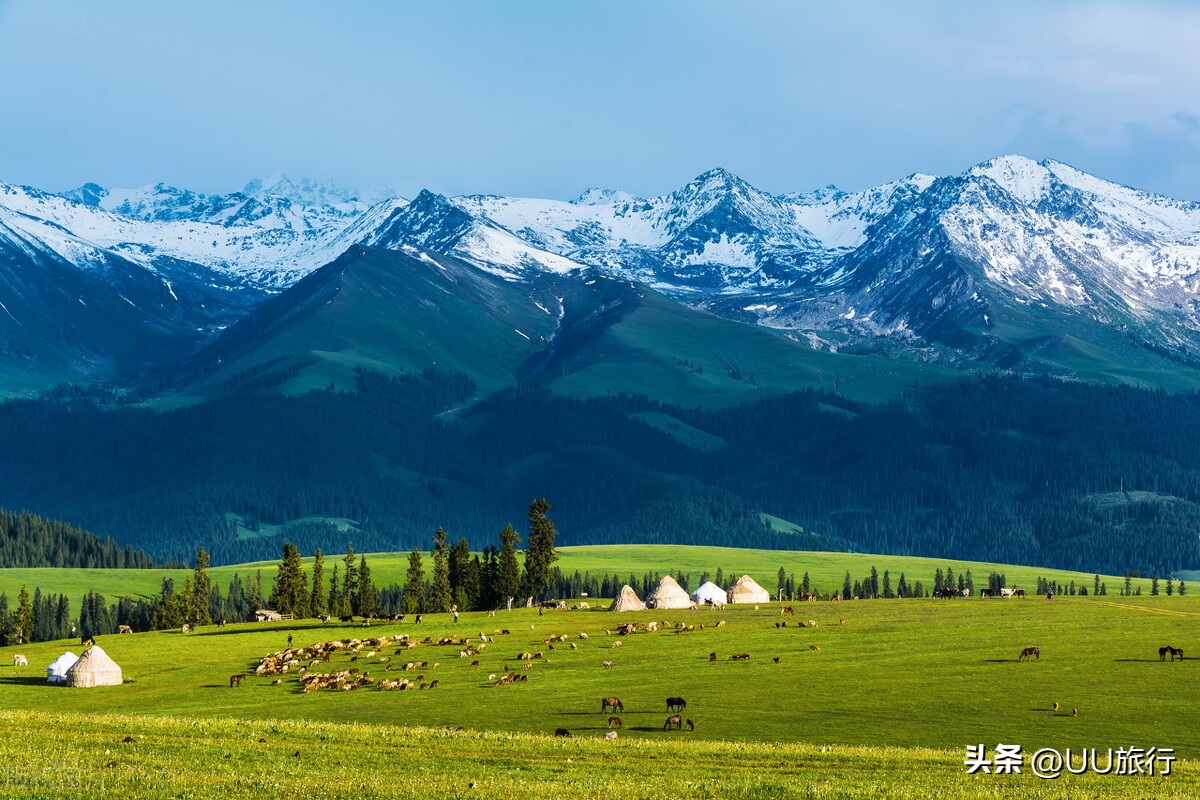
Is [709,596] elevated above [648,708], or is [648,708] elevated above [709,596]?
[709,596]

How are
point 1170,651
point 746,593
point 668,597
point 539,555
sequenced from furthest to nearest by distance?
point 746,593
point 539,555
point 668,597
point 1170,651

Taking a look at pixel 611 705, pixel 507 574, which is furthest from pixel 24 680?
pixel 507 574

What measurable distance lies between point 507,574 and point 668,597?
84.2 ft

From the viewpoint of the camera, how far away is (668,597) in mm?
178500

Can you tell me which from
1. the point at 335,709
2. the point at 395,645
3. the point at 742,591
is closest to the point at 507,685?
the point at 335,709

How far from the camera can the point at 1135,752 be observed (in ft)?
243

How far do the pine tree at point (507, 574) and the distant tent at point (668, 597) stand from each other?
22020 millimetres

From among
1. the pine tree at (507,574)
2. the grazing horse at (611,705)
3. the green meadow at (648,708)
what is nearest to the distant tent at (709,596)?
the green meadow at (648,708)

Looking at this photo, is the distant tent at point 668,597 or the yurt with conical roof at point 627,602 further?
the distant tent at point 668,597

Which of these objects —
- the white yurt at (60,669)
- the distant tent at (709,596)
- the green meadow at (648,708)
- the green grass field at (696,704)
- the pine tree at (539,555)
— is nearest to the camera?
the green meadow at (648,708)

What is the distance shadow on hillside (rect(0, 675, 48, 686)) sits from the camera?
121812 millimetres

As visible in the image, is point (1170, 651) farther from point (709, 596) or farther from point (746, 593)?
point (746, 593)

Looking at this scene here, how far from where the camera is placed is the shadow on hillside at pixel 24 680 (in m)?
122

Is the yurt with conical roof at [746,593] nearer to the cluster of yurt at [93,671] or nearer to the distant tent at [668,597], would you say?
the distant tent at [668,597]
